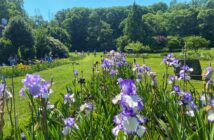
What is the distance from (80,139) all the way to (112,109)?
2.83ft

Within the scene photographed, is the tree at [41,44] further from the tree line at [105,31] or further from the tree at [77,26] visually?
the tree at [77,26]

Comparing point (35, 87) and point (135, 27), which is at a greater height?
point (135, 27)

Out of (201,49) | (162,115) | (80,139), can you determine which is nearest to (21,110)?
(162,115)

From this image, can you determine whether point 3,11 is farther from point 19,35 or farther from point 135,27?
point 135,27

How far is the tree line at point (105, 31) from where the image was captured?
35.5 metres

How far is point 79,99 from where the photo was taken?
5.94 metres

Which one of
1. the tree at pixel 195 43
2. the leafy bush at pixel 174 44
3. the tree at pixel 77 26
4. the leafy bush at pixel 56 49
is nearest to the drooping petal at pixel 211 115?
the leafy bush at pixel 56 49

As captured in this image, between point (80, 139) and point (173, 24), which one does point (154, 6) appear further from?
point (80, 139)

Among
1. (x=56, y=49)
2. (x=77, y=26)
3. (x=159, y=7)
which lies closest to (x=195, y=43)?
(x=56, y=49)

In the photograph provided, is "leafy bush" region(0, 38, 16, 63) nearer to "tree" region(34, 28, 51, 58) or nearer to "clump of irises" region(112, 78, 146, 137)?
"tree" region(34, 28, 51, 58)

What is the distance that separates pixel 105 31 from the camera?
93312mm

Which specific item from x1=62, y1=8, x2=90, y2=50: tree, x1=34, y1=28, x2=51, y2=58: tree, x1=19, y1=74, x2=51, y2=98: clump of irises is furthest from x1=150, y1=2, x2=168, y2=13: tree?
x1=19, y1=74, x2=51, y2=98: clump of irises

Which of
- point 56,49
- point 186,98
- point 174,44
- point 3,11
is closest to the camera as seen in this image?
point 186,98

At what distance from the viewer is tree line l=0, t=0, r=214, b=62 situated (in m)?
35.5
